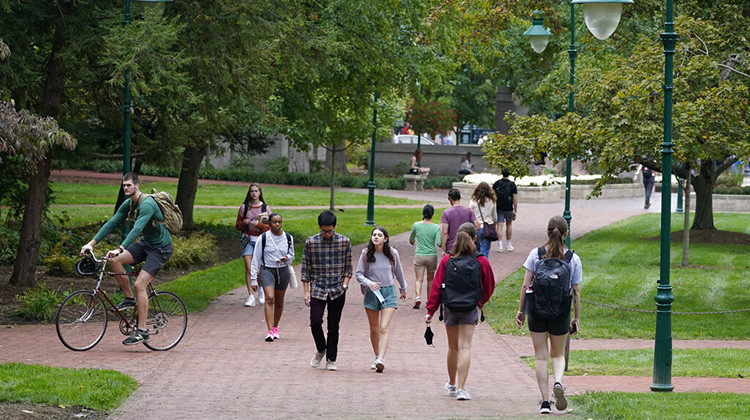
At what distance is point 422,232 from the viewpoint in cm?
1506

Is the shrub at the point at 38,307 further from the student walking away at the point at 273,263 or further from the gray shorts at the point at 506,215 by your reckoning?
the gray shorts at the point at 506,215

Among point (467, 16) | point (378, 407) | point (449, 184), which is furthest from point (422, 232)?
point (449, 184)

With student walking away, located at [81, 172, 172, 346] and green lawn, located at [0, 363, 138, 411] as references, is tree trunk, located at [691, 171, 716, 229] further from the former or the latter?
green lawn, located at [0, 363, 138, 411]

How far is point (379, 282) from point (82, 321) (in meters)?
3.35

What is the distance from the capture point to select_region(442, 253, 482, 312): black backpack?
9.57 m

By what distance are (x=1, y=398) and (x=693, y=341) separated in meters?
9.28

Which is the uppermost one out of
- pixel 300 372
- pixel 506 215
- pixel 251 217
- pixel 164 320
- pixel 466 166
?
pixel 466 166

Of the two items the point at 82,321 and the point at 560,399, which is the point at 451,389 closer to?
the point at 560,399

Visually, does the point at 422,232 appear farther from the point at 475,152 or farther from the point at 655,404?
the point at 475,152

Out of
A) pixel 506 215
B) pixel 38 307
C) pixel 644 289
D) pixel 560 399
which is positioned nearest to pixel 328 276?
pixel 560 399

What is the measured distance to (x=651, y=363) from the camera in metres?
12.1

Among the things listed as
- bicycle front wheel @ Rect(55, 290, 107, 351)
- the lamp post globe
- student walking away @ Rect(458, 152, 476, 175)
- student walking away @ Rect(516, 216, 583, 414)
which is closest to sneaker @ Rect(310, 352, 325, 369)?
bicycle front wheel @ Rect(55, 290, 107, 351)

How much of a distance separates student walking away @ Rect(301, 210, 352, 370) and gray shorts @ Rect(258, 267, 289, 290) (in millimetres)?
1629

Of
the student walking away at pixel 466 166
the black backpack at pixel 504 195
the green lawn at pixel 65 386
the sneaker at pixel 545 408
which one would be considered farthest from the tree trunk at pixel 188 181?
the student walking away at pixel 466 166
